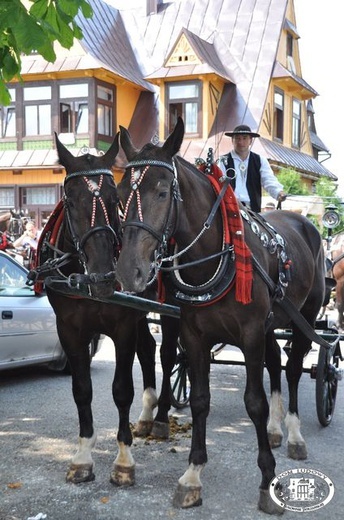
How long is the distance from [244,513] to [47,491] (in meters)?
1.44

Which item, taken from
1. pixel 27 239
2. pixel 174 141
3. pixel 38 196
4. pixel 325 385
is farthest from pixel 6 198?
pixel 174 141

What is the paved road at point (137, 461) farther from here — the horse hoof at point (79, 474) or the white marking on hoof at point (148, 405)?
the white marking on hoof at point (148, 405)

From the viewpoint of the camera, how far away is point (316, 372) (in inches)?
238

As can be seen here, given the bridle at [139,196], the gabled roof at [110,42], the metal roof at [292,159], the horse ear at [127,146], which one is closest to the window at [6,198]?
the gabled roof at [110,42]

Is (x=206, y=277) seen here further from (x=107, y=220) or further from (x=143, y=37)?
(x=143, y=37)

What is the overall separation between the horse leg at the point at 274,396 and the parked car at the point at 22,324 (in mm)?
2921

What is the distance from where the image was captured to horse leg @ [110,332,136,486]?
15.5 ft

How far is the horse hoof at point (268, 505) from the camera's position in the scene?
424cm

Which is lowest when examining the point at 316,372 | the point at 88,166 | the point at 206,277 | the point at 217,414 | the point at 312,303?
the point at 217,414

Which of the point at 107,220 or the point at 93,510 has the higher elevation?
the point at 107,220

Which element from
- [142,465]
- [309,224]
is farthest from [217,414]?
[309,224]

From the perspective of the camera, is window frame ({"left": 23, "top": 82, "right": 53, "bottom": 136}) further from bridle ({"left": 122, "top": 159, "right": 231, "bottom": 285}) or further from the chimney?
bridle ({"left": 122, "top": 159, "right": 231, "bottom": 285})

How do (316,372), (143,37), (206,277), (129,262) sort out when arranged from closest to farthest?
(129,262), (206,277), (316,372), (143,37)

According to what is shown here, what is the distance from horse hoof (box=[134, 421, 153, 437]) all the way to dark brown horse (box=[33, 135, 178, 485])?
1093 millimetres
